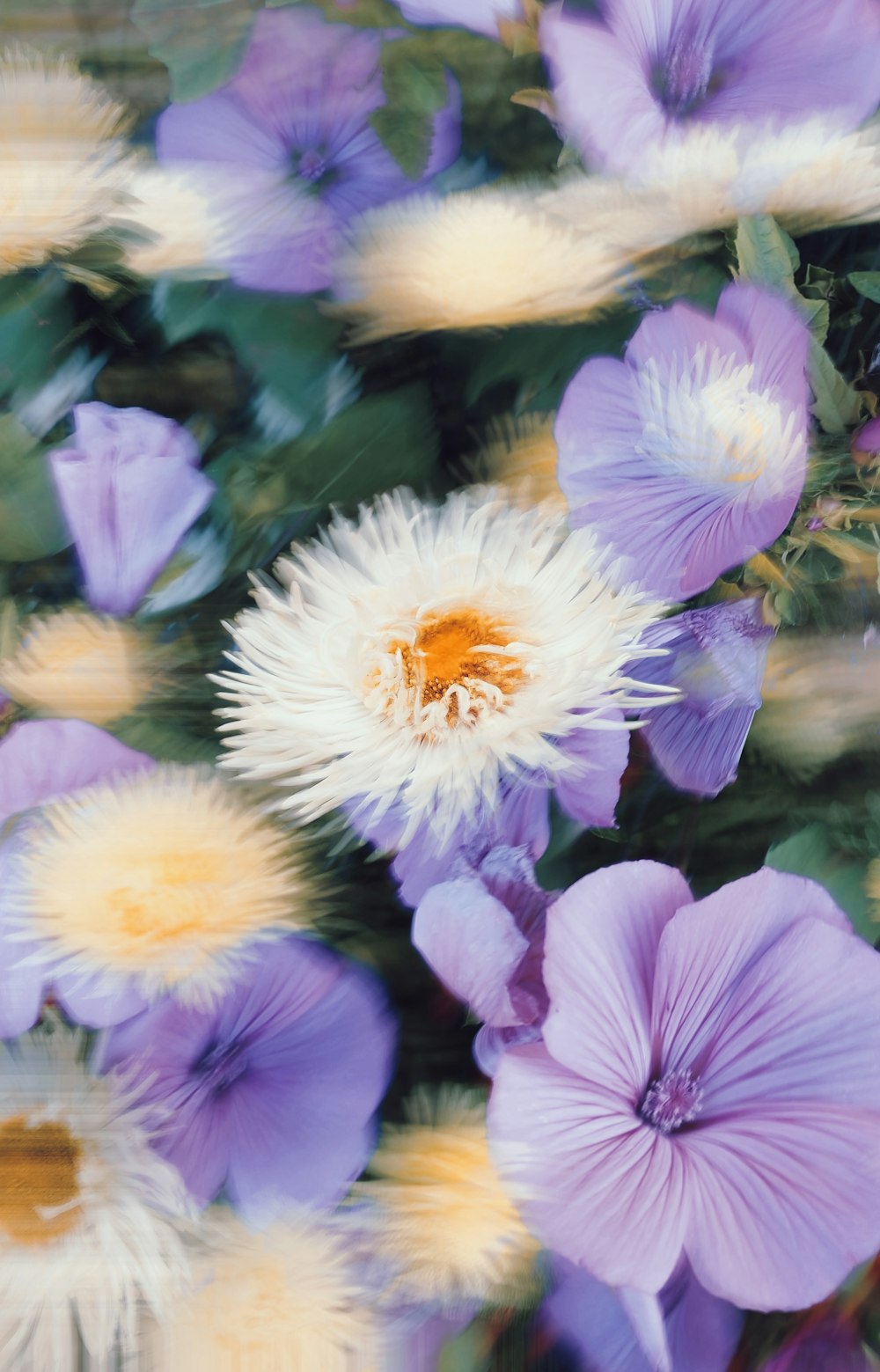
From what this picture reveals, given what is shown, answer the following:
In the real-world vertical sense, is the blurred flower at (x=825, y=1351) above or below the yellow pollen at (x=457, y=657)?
below

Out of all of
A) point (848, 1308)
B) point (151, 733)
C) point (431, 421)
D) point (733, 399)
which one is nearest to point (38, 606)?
point (151, 733)

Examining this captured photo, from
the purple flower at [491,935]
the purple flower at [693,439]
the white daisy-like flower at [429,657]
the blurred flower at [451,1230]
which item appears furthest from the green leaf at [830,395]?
the blurred flower at [451,1230]

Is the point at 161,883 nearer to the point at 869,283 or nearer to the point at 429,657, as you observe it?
the point at 429,657

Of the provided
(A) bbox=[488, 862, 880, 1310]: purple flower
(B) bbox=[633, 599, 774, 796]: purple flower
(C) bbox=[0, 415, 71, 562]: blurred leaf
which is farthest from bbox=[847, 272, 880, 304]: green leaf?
(C) bbox=[0, 415, 71, 562]: blurred leaf

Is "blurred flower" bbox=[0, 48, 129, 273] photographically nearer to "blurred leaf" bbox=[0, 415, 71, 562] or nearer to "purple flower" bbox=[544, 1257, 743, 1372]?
"blurred leaf" bbox=[0, 415, 71, 562]

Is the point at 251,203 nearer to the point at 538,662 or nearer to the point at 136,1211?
the point at 538,662

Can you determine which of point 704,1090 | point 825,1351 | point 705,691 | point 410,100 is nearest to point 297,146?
point 410,100

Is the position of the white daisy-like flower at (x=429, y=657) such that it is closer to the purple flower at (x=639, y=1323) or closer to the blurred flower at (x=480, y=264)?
the blurred flower at (x=480, y=264)
